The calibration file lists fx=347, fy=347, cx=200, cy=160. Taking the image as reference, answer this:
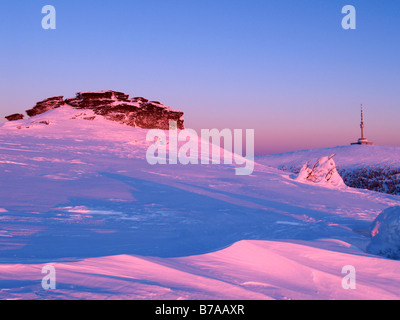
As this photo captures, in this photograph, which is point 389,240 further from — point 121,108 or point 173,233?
point 121,108

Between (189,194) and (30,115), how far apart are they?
73.4 feet

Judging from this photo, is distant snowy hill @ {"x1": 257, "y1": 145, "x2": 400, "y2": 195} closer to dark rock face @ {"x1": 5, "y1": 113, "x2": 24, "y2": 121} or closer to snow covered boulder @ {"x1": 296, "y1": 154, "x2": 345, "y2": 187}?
snow covered boulder @ {"x1": 296, "y1": 154, "x2": 345, "y2": 187}

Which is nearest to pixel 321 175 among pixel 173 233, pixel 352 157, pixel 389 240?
pixel 389 240

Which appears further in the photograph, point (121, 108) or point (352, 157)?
point (352, 157)

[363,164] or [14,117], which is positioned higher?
[14,117]

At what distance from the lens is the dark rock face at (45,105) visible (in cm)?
2698

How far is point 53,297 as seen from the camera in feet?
7.52

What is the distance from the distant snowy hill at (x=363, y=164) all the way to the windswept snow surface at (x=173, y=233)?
1227 cm

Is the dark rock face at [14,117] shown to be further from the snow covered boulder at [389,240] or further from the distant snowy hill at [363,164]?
the snow covered boulder at [389,240]

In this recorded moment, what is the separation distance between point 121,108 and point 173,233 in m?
22.1

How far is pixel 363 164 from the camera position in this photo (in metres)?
34.8

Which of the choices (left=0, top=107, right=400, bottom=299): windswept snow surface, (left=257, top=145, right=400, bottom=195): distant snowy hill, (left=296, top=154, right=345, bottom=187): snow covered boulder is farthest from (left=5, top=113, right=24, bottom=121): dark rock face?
(left=257, top=145, right=400, bottom=195): distant snowy hill

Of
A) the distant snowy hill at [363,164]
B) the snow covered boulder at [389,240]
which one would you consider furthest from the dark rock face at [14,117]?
the snow covered boulder at [389,240]
